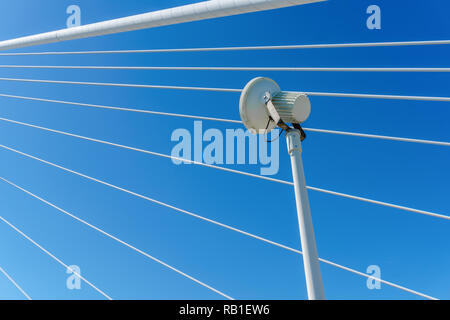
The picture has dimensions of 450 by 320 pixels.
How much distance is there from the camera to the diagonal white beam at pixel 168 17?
2213 millimetres

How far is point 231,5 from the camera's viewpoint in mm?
2330

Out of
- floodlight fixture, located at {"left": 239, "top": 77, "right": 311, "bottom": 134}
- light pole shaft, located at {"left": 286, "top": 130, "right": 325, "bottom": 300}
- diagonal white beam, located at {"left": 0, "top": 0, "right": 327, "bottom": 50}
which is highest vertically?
diagonal white beam, located at {"left": 0, "top": 0, "right": 327, "bottom": 50}

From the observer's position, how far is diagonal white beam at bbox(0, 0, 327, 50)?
7.26 feet

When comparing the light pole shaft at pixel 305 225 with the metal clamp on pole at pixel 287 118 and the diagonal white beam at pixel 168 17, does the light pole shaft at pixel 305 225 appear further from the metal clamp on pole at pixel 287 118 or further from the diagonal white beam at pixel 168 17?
the diagonal white beam at pixel 168 17

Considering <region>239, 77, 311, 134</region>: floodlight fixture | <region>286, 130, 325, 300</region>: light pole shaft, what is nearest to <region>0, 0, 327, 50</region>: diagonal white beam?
<region>239, 77, 311, 134</region>: floodlight fixture

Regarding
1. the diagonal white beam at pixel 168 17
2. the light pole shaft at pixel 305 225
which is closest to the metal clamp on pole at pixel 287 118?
the light pole shaft at pixel 305 225

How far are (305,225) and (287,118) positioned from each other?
56 centimetres

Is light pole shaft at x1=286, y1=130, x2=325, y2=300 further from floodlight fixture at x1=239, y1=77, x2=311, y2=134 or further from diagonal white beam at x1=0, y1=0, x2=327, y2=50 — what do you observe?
diagonal white beam at x1=0, y1=0, x2=327, y2=50

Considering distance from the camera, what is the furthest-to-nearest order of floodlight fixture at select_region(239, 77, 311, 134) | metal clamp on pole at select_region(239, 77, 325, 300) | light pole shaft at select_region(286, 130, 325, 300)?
floodlight fixture at select_region(239, 77, 311, 134), metal clamp on pole at select_region(239, 77, 325, 300), light pole shaft at select_region(286, 130, 325, 300)

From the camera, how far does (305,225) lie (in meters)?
1.57

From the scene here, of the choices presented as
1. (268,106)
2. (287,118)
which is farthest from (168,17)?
(287,118)
